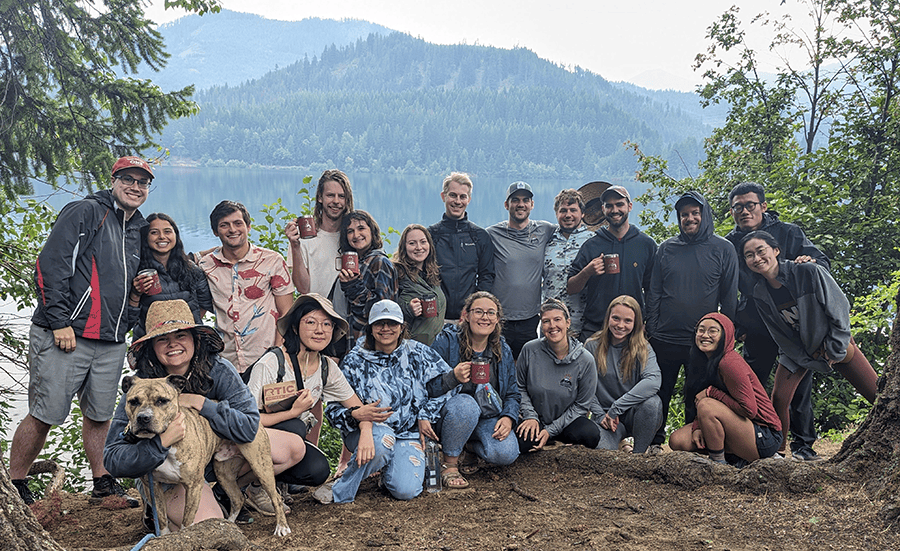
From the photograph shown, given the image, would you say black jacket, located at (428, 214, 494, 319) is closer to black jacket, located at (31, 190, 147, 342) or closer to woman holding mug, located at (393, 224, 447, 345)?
woman holding mug, located at (393, 224, 447, 345)

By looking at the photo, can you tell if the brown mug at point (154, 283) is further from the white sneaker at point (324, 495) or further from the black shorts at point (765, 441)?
the black shorts at point (765, 441)

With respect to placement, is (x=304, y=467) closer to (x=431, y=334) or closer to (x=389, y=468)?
(x=389, y=468)

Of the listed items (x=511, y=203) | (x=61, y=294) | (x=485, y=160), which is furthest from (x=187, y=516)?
(x=485, y=160)

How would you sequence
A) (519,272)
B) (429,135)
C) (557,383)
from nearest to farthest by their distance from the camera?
(557,383) < (519,272) < (429,135)

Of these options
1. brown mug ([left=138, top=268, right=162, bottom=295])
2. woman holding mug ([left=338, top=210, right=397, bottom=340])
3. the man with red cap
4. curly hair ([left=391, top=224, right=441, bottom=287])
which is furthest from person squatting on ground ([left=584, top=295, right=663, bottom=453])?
the man with red cap

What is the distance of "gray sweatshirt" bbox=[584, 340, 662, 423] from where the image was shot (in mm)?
4914

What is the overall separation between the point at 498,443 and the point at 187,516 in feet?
7.25

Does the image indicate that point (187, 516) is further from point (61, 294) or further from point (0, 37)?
point (0, 37)

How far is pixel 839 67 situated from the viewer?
9672mm

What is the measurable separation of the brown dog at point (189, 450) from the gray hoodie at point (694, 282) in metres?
3.34

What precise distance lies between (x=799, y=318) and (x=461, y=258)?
2.71 m

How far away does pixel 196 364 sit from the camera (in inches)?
140

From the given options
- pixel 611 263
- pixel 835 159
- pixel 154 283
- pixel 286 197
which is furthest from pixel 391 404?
pixel 286 197

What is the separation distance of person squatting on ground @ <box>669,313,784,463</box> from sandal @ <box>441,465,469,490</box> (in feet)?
5.95
